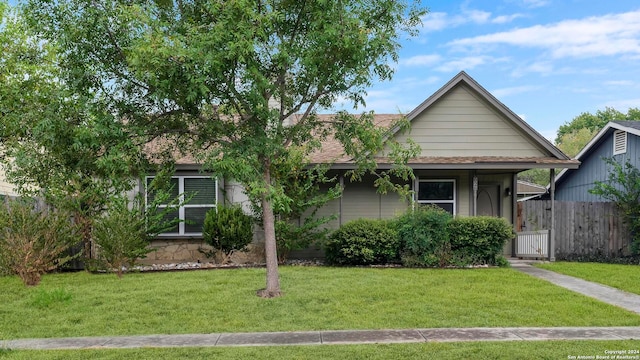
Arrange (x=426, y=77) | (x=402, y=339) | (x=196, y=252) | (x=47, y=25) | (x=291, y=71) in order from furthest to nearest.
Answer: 1. (x=426, y=77)
2. (x=196, y=252)
3. (x=291, y=71)
4. (x=47, y=25)
5. (x=402, y=339)

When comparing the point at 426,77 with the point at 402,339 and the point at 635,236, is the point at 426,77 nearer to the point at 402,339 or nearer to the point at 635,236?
the point at 635,236

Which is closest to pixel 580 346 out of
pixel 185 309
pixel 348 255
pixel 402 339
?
pixel 402 339

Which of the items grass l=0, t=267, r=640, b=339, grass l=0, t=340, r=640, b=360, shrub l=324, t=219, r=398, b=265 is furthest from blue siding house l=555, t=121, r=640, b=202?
grass l=0, t=340, r=640, b=360

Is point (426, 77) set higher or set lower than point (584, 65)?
lower

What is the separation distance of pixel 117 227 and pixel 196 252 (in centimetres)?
333

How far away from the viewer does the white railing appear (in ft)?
47.8

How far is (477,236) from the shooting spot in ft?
41.6

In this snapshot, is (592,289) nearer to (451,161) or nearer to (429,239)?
(429,239)

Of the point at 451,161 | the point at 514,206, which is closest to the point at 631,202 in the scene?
the point at 514,206

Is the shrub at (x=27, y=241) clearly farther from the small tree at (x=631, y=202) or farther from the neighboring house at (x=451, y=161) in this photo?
the small tree at (x=631, y=202)

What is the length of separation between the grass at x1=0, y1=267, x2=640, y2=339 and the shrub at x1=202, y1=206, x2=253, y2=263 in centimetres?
203

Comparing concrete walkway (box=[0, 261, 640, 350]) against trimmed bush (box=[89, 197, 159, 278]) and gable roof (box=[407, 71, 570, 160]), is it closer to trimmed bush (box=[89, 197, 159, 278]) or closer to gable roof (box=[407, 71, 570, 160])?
trimmed bush (box=[89, 197, 159, 278])

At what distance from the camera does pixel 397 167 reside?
31.7 ft

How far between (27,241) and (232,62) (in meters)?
6.34
